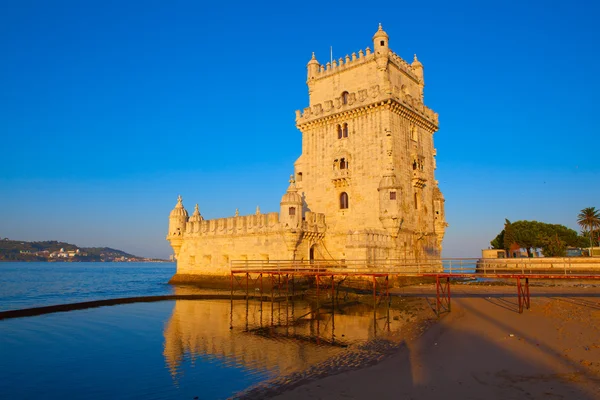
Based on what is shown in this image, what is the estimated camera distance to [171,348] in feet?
59.5

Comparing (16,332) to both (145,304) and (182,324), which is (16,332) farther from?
(145,304)

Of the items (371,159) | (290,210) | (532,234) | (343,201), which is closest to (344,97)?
(371,159)

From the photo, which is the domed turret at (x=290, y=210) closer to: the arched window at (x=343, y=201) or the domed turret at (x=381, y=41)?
the arched window at (x=343, y=201)

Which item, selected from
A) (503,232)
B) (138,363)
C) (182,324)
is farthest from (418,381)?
(503,232)

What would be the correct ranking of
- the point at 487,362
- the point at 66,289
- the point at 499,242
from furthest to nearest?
the point at 499,242, the point at 66,289, the point at 487,362

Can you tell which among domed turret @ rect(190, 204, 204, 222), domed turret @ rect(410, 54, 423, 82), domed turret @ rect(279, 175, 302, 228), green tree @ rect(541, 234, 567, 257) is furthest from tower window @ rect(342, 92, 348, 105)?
green tree @ rect(541, 234, 567, 257)

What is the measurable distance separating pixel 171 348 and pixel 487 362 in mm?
12821

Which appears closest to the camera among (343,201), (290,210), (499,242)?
(290,210)

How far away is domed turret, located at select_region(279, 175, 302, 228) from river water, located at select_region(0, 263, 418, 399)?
7.24 meters

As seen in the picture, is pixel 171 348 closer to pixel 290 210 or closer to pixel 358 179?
pixel 290 210

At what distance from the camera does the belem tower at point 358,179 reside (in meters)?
32.7

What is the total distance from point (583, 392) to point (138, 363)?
14.6m

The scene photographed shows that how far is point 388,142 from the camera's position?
32750 mm

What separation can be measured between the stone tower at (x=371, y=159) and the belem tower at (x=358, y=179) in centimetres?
8
